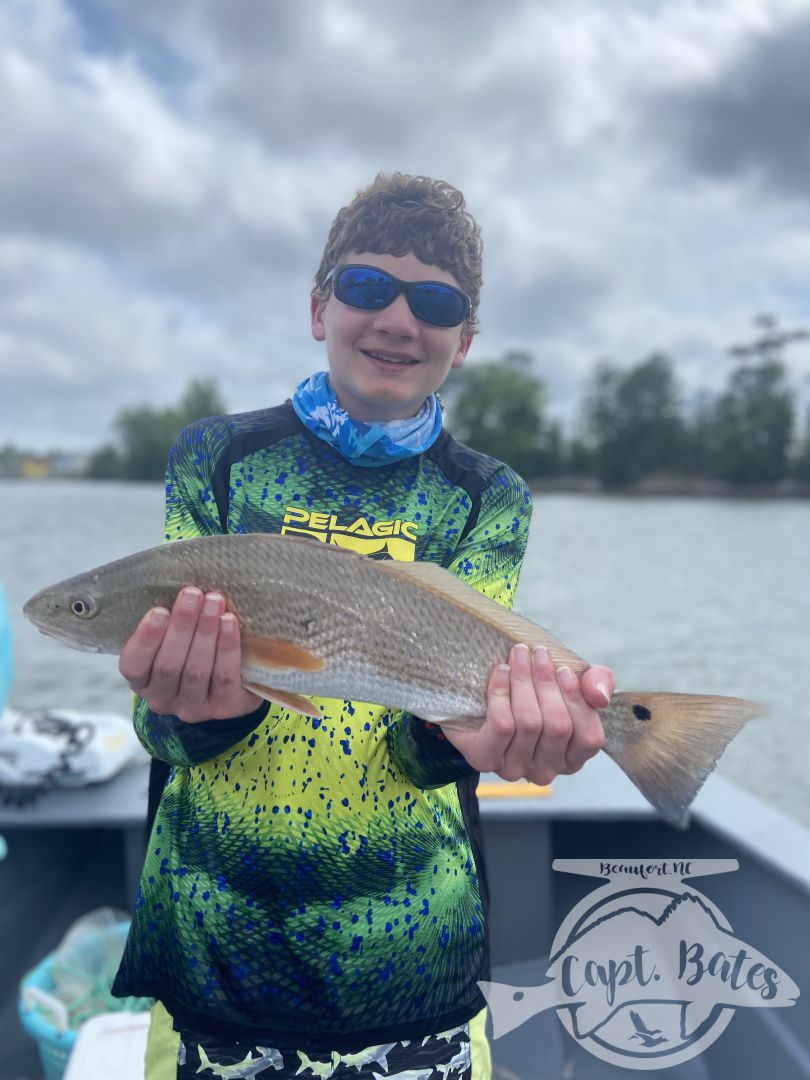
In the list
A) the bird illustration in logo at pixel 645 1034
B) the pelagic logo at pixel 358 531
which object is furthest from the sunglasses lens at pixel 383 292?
the bird illustration in logo at pixel 645 1034

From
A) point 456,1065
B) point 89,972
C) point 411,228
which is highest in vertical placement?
point 411,228

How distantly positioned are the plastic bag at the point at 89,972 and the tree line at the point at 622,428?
160 feet

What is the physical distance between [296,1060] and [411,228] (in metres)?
2.34

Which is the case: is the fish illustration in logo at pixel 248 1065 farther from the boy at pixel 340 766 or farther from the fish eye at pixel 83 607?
the fish eye at pixel 83 607

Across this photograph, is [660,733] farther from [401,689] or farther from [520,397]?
[520,397]

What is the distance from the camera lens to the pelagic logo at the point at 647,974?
11.5ft

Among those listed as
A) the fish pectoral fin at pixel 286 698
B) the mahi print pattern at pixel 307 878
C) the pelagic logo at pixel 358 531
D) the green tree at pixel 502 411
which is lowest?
the mahi print pattern at pixel 307 878

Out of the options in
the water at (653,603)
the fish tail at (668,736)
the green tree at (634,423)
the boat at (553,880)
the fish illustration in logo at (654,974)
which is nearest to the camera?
the fish tail at (668,736)

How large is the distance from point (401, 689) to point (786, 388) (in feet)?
288

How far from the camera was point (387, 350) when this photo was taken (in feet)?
7.68

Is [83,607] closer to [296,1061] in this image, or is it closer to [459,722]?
[459,722]

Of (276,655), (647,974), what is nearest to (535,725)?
(276,655)

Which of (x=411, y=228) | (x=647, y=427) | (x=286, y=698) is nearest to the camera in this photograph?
(x=286, y=698)

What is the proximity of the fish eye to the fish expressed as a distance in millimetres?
72
